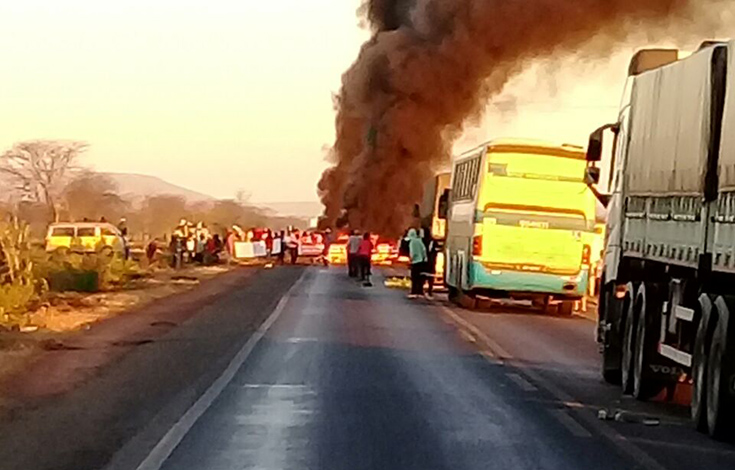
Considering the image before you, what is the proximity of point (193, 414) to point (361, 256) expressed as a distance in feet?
102

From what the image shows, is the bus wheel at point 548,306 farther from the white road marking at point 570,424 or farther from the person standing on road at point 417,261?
the white road marking at point 570,424

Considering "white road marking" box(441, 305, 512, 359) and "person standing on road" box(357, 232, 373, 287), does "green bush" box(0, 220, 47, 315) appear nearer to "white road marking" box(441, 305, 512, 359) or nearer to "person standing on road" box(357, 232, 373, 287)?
"white road marking" box(441, 305, 512, 359)

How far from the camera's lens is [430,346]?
872 inches

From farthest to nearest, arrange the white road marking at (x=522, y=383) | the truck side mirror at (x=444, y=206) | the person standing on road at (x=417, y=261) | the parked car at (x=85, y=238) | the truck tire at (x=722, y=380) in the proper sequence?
the parked car at (x=85, y=238), the truck side mirror at (x=444, y=206), the person standing on road at (x=417, y=261), the white road marking at (x=522, y=383), the truck tire at (x=722, y=380)

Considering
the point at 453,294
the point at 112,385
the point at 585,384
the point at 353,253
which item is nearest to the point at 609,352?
the point at 585,384

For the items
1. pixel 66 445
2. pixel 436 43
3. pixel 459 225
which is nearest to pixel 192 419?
pixel 66 445

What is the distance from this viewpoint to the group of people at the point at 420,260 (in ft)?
120

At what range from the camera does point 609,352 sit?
17.9 metres

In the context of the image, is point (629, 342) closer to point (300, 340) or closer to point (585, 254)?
point (300, 340)

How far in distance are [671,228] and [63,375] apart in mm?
7125

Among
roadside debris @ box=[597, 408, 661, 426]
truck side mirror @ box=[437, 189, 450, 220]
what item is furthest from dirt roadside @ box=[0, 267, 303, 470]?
truck side mirror @ box=[437, 189, 450, 220]

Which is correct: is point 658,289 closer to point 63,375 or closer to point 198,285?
point 63,375

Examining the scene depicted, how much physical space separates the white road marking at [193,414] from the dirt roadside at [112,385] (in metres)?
0.13

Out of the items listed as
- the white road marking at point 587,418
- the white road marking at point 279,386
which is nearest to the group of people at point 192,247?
the white road marking at point 587,418
